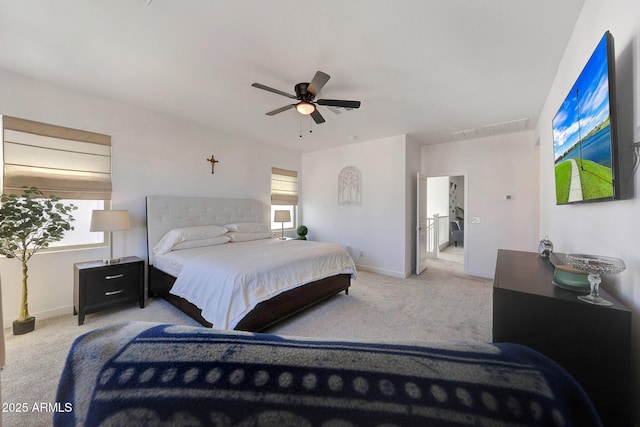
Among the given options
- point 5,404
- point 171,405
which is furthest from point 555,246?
point 5,404

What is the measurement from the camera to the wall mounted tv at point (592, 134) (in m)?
1.07

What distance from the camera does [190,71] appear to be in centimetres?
239

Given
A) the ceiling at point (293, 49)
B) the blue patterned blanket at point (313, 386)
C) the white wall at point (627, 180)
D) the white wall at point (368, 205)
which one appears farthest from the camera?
the white wall at point (368, 205)

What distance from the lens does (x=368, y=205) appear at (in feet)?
15.8

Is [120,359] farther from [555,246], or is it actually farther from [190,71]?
[555,246]

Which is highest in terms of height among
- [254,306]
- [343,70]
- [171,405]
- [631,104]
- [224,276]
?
[343,70]

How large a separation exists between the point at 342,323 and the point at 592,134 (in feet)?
8.12

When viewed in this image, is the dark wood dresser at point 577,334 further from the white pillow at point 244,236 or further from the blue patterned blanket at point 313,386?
the white pillow at point 244,236

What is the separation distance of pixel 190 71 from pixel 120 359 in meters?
2.75

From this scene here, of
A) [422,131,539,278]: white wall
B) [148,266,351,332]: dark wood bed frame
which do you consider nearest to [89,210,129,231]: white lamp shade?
[148,266,351,332]: dark wood bed frame

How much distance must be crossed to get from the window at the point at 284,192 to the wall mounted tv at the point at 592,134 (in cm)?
445

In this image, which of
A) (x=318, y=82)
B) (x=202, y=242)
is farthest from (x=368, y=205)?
(x=202, y=242)

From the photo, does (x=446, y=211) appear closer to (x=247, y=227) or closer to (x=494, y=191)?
(x=494, y=191)

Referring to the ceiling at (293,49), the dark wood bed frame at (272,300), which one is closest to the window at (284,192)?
the ceiling at (293,49)
